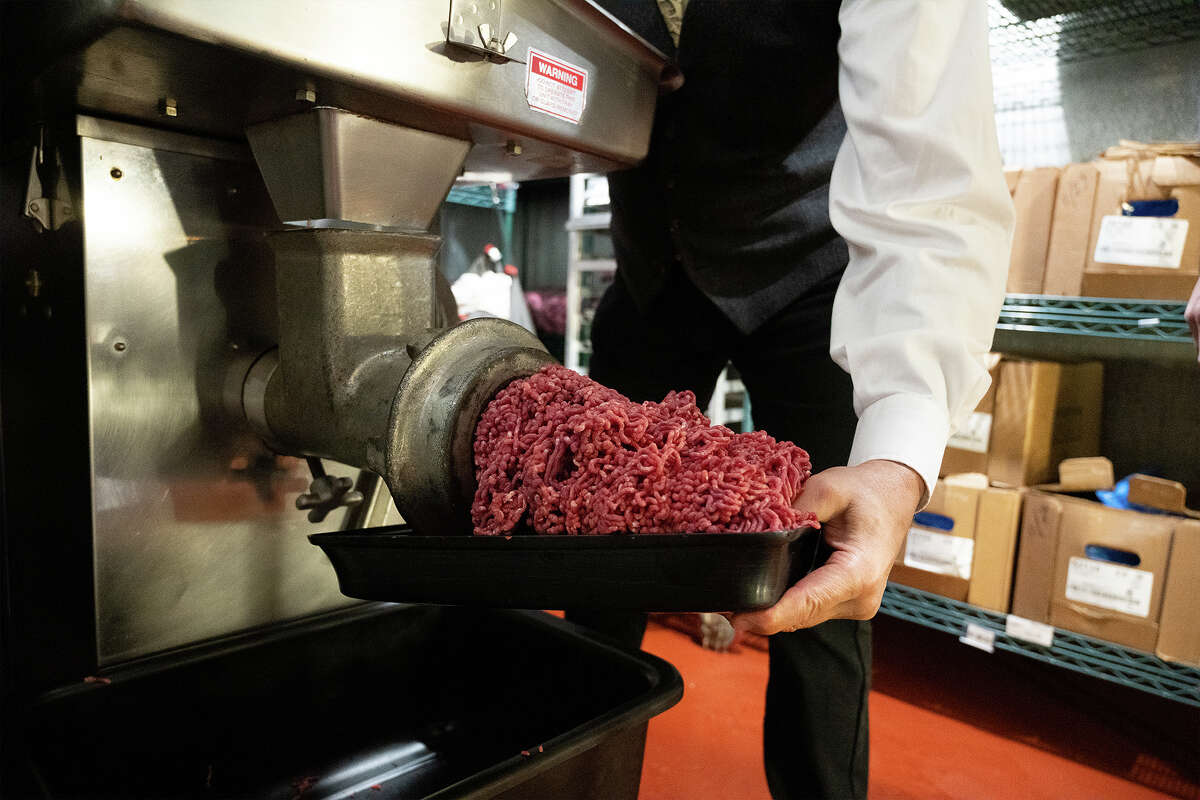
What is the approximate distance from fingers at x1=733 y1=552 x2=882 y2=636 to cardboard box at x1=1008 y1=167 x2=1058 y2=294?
108 centimetres

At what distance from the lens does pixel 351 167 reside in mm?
510

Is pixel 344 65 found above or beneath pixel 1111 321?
above

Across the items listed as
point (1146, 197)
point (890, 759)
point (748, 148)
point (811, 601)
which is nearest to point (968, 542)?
point (890, 759)

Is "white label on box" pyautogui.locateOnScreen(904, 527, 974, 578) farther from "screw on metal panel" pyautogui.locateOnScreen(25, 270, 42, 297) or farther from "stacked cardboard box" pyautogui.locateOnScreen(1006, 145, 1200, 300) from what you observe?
"screw on metal panel" pyautogui.locateOnScreen(25, 270, 42, 297)

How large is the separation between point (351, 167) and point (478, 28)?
13 cm

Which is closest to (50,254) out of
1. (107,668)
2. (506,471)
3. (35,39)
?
(35,39)

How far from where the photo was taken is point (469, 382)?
0.47 meters

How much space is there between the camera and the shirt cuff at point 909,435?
1.76 feet

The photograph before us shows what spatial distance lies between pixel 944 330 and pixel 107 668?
0.71 metres

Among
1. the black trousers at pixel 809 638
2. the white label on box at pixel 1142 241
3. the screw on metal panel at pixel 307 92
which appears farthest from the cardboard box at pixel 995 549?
the screw on metal panel at pixel 307 92

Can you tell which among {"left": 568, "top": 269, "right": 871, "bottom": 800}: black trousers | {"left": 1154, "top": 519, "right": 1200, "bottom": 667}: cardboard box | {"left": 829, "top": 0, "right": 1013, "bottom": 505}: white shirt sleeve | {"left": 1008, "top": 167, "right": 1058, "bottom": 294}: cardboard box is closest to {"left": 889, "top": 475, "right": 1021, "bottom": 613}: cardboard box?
{"left": 1154, "top": 519, "right": 1200, "bottom": 667}: cardboard box

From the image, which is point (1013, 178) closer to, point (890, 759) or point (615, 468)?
point (890, 759)

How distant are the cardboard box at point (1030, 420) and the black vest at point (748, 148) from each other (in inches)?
27.4

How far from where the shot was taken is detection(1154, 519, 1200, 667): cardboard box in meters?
1.14
